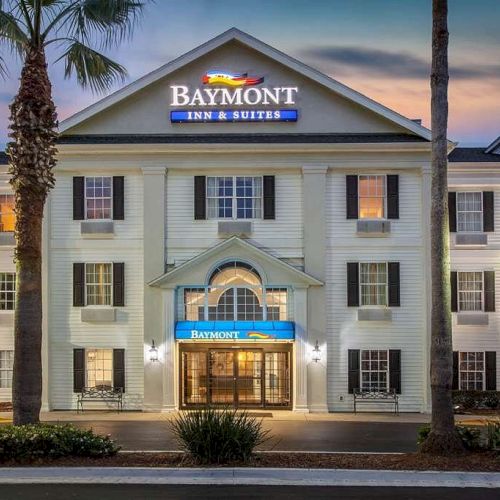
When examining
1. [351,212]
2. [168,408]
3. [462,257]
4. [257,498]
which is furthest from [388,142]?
[257,498]

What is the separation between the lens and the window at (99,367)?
27344mm

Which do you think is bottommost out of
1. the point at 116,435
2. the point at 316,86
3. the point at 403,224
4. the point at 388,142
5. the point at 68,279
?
the point at 116,435

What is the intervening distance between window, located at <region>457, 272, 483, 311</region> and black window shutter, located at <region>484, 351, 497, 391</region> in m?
1.74

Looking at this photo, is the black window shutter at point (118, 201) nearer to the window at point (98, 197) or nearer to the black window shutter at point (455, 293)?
the window at point (98, 197)

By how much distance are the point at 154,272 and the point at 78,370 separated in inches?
177

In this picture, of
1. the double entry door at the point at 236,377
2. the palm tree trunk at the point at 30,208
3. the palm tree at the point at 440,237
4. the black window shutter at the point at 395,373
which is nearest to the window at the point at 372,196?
the black window shutter at the point at 395,373

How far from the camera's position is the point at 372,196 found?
27.5 metres

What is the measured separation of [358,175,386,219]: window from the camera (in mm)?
27438

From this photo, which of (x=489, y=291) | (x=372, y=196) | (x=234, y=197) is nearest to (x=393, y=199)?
(x=372, y=196)

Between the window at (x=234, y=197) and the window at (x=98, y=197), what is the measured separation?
145 inches

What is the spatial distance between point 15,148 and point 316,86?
45.9 ft

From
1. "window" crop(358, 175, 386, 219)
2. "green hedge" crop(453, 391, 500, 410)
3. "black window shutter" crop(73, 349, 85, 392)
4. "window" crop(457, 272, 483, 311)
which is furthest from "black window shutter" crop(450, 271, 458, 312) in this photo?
"black window shutter" crop(73, 349, 85, 392)

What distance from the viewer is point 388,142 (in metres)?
26.8

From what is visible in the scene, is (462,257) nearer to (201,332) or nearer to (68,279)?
(201,332)
